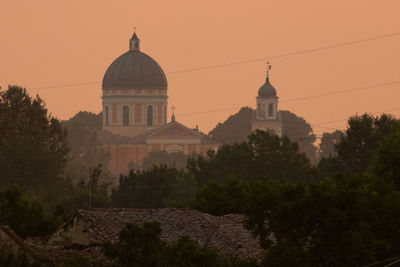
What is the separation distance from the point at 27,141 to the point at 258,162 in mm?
18973

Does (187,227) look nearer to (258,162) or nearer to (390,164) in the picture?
(390,164)

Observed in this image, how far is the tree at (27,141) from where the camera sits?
107125 mm

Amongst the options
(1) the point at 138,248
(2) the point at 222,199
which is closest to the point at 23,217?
(2) the point at 222,199

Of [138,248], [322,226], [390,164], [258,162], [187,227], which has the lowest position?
[138,248]

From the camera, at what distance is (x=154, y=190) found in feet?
337

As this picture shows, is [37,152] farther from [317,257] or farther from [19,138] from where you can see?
[317,257]

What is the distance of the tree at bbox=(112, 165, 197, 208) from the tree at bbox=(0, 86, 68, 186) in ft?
24.6

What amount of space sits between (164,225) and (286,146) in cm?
5475

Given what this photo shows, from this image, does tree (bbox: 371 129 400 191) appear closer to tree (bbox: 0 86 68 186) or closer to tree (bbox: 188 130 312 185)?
tree (bbox: 188 130 312 185)

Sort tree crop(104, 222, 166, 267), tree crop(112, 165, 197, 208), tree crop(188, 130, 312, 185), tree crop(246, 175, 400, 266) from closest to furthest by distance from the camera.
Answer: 1. tree crop(104, 222, 166, 267)
2. tree crop(246, 175, 400, 266)
3. tree crop(112, 165, 197, 208)
4. tree crop(188, 130, 312, 185)

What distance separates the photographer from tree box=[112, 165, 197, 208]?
327 ft

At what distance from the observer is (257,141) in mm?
109312

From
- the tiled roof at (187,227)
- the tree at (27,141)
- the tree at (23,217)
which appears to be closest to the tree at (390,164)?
the tiled roof at (187,227)

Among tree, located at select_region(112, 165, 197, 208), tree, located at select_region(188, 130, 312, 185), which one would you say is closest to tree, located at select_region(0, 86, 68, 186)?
tree, located at select_region(112, 165, 197, 208)
